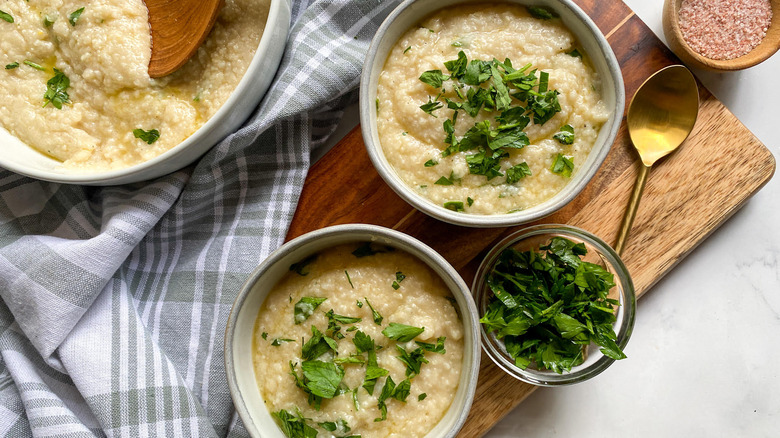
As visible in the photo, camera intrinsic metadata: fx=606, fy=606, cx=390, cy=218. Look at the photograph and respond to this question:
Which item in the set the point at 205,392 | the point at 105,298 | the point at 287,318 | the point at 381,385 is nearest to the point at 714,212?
the point at 381,385

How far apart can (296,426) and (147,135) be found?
1.37m

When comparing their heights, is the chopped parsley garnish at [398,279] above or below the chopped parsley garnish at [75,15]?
below

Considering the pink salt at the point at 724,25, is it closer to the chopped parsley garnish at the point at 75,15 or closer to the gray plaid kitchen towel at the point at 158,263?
the gray plaid kitchen towel at the point at 158,263

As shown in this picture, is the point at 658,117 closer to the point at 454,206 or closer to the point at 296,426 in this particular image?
the point at 454,206

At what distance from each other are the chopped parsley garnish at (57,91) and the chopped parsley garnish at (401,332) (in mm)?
1721

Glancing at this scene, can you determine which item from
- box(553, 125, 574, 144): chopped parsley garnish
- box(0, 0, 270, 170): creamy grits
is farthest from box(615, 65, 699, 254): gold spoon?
box(0, 0, 270, 170): creamy grits

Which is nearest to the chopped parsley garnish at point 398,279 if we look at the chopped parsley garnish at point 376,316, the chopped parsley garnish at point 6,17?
the chopped parsley garnish at point 376,316

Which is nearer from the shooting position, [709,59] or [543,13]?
[543,13]

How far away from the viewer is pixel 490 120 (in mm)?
2414

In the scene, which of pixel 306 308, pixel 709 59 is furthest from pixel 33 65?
pixel 709 59

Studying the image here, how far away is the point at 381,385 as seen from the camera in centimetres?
230

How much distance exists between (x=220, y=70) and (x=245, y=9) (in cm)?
30

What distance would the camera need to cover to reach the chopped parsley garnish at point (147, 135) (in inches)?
102

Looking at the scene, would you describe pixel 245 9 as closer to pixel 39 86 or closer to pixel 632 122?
pixel 39 86
